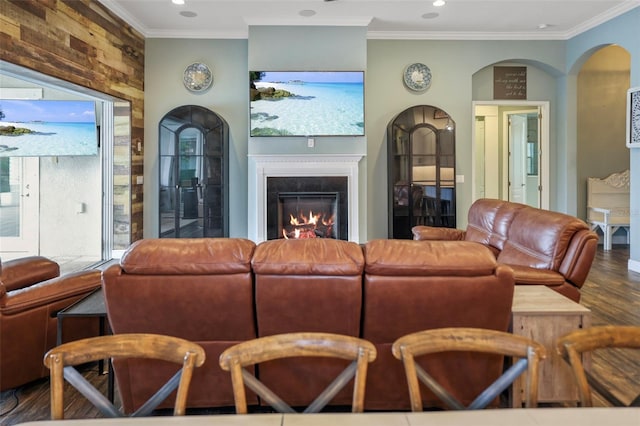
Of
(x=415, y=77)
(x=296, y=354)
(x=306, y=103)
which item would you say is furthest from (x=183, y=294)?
(x=415, y=77)

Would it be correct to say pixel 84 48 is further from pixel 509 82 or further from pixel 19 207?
pixel 509 82

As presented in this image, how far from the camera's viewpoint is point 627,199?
670cm

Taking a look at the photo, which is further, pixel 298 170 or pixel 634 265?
pixel 298 170

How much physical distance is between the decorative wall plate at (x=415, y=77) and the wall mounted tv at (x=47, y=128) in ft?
13.9

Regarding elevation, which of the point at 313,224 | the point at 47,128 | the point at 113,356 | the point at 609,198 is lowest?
the point at 113,356

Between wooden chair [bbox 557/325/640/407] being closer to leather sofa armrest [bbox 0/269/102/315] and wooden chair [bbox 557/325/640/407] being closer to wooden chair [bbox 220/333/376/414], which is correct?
wooden chair [bbox 220/333/376/414]

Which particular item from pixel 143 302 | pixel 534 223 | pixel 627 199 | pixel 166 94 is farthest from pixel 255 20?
pixel 627 199

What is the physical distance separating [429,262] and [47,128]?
5.56 meters

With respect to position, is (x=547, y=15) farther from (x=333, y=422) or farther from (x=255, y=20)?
(x=333, y=422)

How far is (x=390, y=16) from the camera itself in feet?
17.8

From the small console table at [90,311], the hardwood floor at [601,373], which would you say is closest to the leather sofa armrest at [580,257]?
the hardwood floor at [601,373]

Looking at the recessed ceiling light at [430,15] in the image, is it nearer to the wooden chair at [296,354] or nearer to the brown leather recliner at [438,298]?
the brown leather recliner at [438,298]

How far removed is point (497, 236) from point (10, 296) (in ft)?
10.9

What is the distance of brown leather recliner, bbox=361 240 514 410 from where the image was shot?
1.76 m
